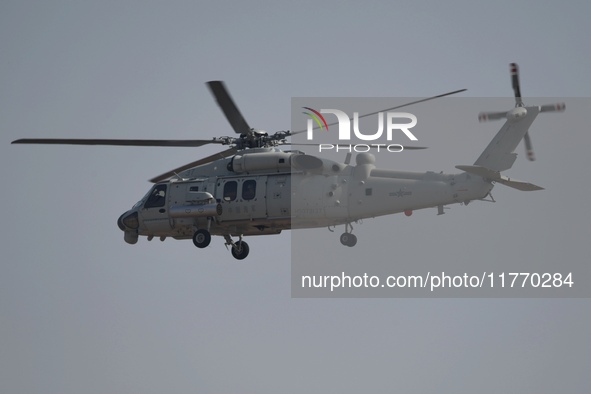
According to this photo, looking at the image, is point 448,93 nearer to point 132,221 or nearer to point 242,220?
point 242,220

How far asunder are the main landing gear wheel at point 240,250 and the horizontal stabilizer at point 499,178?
8505mm

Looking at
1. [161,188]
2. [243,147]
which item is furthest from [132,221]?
[243,147]

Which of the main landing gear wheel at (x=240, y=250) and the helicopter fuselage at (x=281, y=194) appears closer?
the helicopter fuselage at (x=281, y=194)

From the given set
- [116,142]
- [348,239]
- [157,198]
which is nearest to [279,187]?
[348,239]

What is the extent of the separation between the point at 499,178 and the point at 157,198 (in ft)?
37.6

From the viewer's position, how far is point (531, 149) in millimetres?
42844

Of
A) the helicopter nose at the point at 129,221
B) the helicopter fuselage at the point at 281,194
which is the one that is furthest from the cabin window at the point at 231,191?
the helicopter nose at the point at 129,221

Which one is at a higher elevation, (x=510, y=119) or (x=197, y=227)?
(x=510, y=119)

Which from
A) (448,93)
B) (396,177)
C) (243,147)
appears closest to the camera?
(448,93)

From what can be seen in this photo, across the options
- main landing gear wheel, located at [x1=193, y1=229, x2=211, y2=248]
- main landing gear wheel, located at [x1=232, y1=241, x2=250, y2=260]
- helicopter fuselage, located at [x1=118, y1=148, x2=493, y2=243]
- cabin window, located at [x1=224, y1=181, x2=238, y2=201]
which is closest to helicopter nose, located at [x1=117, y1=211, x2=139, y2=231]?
helicopter fuselage, located at [x1=118, y1=148, x2=493, y2=243]

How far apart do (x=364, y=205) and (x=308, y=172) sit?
210 cm

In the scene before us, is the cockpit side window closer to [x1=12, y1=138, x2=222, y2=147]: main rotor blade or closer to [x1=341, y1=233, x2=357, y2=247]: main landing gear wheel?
[x1=12, y1=138, x2=222, y2=147]: main rotor blade

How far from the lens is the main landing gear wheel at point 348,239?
1789 inches

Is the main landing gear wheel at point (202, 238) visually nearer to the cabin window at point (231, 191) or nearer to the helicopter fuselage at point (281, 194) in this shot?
the helicopter fuselage at point (281, 194)
